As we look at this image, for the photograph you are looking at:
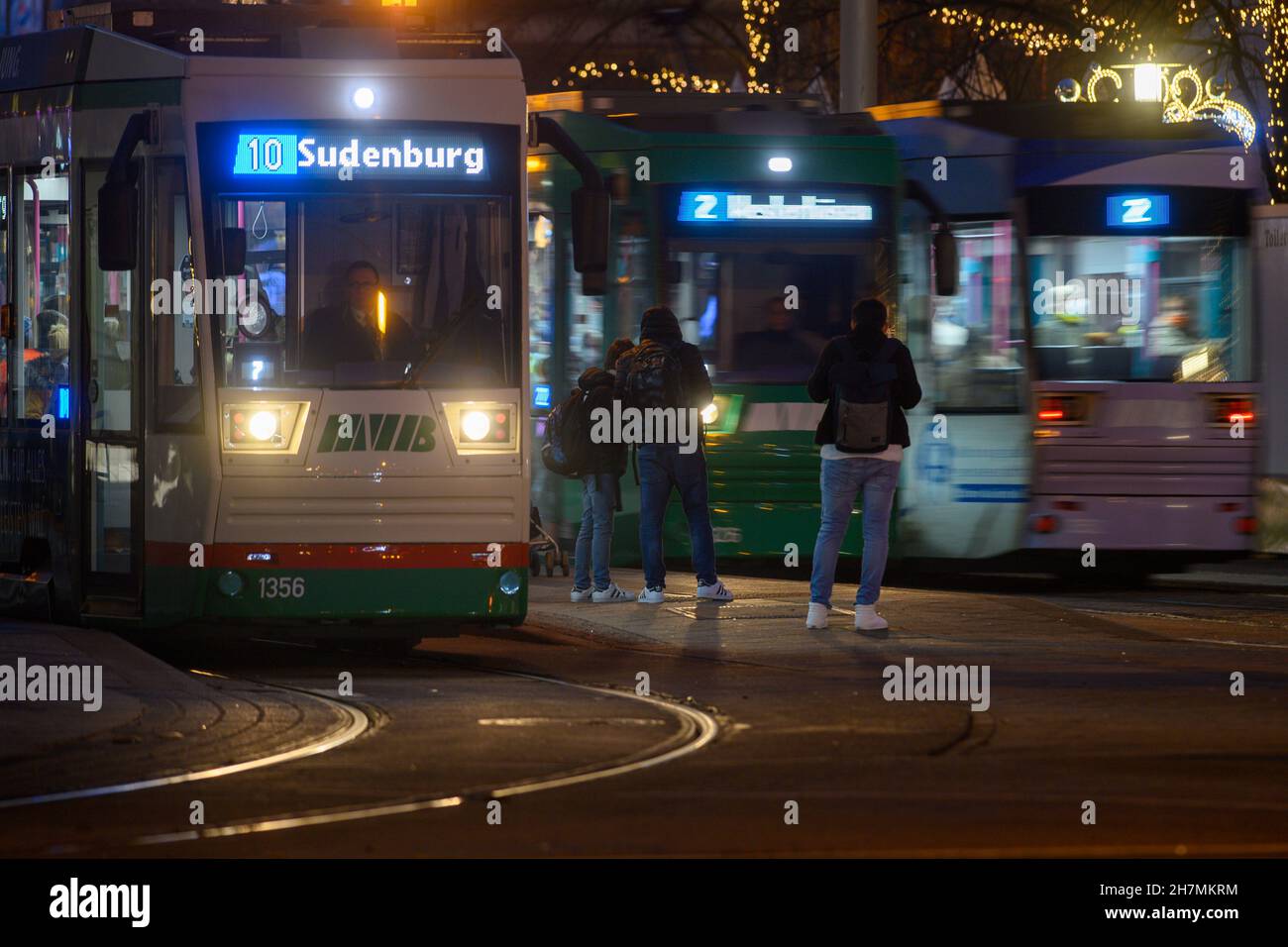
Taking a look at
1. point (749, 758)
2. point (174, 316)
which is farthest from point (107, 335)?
point (749, 758)

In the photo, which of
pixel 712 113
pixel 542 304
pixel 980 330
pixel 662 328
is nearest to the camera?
pixel 662 328

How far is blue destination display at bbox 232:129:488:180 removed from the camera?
40.0 feet

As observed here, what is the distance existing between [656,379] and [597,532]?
108 centimetres

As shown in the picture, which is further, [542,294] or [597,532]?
[542,294]

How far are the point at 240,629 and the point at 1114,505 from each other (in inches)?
292

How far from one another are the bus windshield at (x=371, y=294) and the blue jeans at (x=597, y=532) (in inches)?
126

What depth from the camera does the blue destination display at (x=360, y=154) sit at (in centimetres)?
1218

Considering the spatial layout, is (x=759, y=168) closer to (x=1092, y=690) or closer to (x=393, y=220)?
(x=393, y=220)

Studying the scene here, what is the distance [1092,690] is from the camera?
11344 millimetres

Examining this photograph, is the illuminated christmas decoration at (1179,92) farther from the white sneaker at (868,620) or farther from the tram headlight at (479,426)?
the tram headlight at (479,426)

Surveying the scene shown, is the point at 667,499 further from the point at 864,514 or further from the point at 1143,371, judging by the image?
the point at 1143,371

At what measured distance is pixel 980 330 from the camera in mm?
18156

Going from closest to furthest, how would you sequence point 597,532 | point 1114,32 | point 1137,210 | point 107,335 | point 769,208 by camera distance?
point 107,335, point 597,532, point 769,208, point 1137,210, point 1114,32

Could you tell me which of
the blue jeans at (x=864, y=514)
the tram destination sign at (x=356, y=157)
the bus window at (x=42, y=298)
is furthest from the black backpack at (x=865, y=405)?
the bus window at (x=42, y=298)
